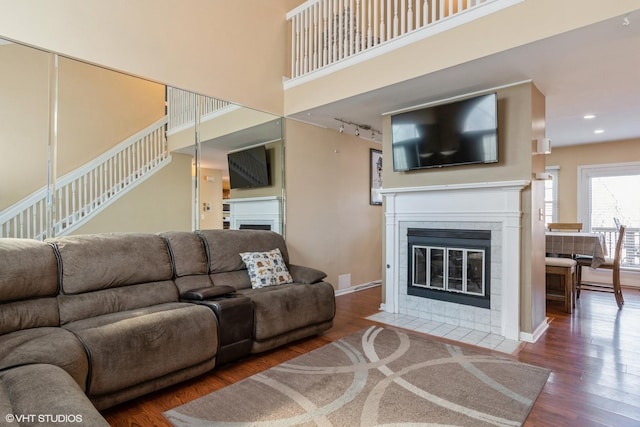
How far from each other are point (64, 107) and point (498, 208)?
12.7ft

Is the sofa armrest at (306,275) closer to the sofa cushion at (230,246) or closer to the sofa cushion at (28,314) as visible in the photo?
the sofa cushion at (230,246)

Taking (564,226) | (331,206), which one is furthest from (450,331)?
(564,226)

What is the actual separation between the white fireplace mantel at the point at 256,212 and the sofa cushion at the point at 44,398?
242 cm

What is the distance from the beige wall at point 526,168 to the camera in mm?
3115

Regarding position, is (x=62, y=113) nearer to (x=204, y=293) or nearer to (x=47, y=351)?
(x=204, y=293)

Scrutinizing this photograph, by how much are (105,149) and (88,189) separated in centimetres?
39

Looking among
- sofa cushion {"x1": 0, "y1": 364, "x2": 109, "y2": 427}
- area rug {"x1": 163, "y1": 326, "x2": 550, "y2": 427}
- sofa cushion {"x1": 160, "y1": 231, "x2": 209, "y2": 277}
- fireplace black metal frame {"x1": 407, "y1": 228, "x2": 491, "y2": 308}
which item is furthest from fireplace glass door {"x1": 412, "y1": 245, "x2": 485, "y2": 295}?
sofa cushion {"x1": 0, "y1": 364, "x2": 109, "y2": 427}

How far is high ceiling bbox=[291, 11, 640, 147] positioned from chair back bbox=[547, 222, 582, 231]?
1537 millimetres

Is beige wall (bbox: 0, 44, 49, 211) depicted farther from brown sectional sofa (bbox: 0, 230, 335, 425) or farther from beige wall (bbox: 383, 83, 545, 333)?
beige wall (bbox: 383, 83, 545, 333)

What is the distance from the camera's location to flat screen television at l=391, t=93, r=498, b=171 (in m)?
3.18

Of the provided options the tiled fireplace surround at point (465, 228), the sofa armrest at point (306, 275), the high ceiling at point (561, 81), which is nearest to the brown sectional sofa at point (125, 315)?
the sofa armrest at point (306, 275)

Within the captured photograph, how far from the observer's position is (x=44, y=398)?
1275mm

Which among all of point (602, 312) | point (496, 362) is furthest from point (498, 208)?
point (602, 312)

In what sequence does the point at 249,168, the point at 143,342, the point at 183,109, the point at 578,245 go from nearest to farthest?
the point at 143,342 < the point at 183,109 < the point at 249,168 < the point at 578,245
